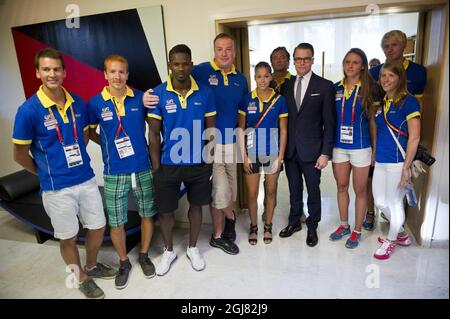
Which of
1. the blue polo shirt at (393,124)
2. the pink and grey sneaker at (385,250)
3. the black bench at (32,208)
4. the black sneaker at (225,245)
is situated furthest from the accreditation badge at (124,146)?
the pink and grey sneaker at (385,250)

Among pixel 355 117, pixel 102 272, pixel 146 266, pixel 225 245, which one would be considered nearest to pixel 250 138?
pixel 355 117

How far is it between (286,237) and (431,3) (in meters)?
2.29

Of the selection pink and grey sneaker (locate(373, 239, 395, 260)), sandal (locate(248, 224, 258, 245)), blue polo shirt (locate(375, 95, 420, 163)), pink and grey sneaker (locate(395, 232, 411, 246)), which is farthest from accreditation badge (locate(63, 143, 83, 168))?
pink and grey sneaker (locate(395, 232, 411, 246))

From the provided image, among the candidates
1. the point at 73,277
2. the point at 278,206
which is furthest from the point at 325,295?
the point at 73,277

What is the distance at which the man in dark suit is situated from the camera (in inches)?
97.6

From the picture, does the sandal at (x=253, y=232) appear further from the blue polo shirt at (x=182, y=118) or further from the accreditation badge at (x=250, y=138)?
the blue polo shirt at (x=182, y=118)

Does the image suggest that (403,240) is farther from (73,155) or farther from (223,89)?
(73,155)

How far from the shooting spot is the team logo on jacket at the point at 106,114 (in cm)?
216

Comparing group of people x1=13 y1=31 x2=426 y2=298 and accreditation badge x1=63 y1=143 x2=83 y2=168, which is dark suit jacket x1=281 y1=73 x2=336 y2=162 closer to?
group of people x1=13 y1=31 x2=426 y2=298

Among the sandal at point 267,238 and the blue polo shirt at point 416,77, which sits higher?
the blue polo shirt at point 416,77

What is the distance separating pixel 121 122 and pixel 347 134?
174 centimetres

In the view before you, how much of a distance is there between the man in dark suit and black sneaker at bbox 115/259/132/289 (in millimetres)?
1546

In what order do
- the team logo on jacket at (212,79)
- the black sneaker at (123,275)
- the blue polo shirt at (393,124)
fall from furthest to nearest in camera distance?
the team logo on jacket at (212,79) → the black sneaker at (123,275) → the blue polo shirt at (393,124)

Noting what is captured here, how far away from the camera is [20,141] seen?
1907 mm
